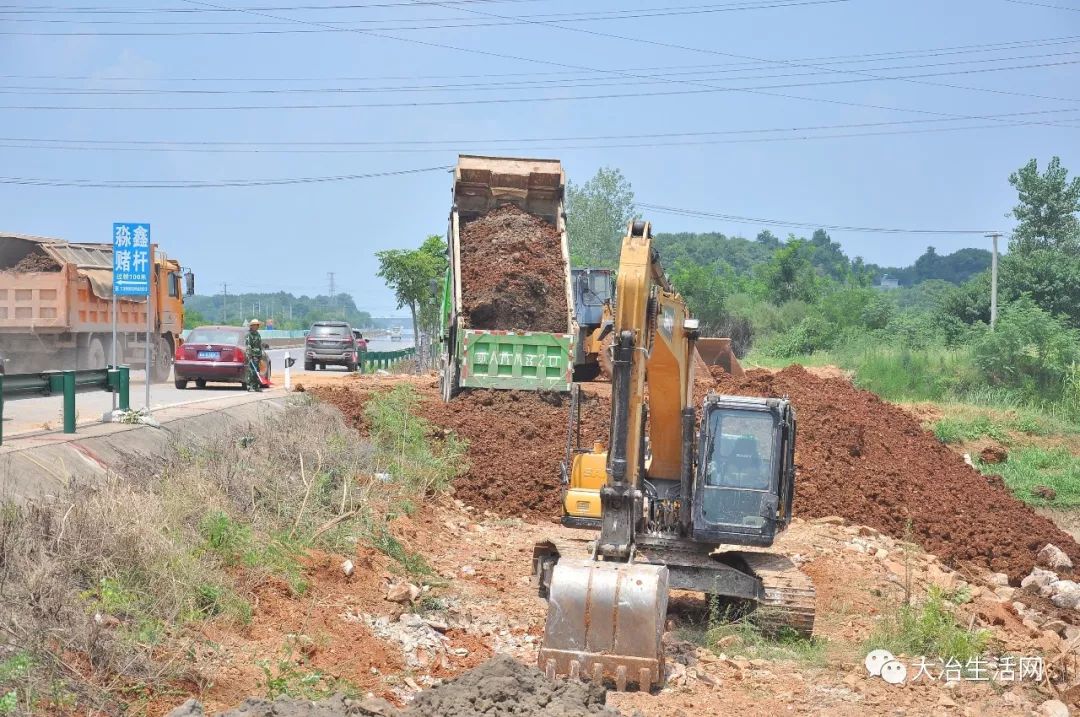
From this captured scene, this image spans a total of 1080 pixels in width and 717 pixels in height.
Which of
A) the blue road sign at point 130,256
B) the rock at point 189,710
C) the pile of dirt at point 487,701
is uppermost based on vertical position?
the blue road sign at point 130,256

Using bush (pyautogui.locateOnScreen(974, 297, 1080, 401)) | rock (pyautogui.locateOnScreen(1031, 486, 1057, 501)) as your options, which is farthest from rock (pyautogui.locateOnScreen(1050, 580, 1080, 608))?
bush (pyautogui.locateOnScreen(974, 297, 1080, 401))

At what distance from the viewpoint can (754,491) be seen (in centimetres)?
1104

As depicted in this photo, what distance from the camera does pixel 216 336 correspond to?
98.8 ft

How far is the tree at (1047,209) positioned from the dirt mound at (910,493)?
50.7 meters

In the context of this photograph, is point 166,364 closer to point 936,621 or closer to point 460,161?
point 460,161

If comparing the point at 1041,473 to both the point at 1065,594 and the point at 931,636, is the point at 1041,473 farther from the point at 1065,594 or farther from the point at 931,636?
the point at 931,636

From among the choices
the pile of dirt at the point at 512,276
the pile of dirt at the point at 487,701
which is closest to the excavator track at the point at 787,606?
the pile of dirt at the point at 487,701

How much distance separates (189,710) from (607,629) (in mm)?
3177

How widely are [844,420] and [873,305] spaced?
40.1 m

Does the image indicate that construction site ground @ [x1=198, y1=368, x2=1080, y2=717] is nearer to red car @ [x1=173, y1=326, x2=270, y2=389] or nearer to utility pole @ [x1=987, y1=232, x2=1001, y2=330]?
red car @ [x1=173, y1=326, x2=270, y2=389]

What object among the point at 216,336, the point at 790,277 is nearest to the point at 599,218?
the point at 790,277

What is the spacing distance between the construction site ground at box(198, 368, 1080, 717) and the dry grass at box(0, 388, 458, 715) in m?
0.31

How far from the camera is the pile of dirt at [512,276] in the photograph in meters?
23.0

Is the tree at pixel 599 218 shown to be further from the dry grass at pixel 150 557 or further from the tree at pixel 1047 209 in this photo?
the dry grass at pixel 150 557
